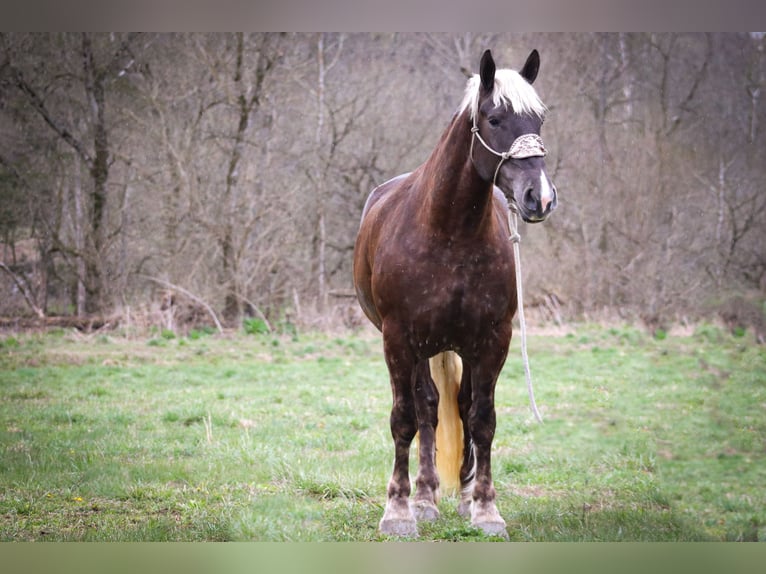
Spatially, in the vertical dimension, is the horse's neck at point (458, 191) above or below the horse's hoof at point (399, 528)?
above

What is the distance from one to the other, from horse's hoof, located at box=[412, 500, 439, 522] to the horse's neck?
1315 millimetres

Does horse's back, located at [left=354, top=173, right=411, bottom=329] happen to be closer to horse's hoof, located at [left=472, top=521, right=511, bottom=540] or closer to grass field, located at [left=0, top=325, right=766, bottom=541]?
grass field, located at [left=0, top=325, right=766, bottom=541]

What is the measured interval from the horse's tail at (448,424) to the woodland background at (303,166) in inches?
234

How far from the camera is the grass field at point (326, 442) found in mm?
3826

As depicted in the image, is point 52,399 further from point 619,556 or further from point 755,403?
point 755,403

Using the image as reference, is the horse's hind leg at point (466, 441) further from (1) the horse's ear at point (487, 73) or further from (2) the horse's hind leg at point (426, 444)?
(1) the horse's ear at point (487, 73)

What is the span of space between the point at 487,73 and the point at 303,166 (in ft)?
25.5

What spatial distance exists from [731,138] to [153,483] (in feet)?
24.5

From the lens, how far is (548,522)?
146 inches

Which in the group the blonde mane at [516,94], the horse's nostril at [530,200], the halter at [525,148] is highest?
the blonde mane at [516,94]

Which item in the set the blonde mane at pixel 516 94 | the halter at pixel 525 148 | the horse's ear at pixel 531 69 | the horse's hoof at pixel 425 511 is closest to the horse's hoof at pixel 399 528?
the horse's hoof at pixel 425 511

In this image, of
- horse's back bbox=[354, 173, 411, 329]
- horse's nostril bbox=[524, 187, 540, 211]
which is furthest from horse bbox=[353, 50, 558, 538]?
horse's back bbox=[354, 173, 411, 329]

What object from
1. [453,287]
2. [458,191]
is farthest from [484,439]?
[458,191]

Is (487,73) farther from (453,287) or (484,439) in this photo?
(484,439)
